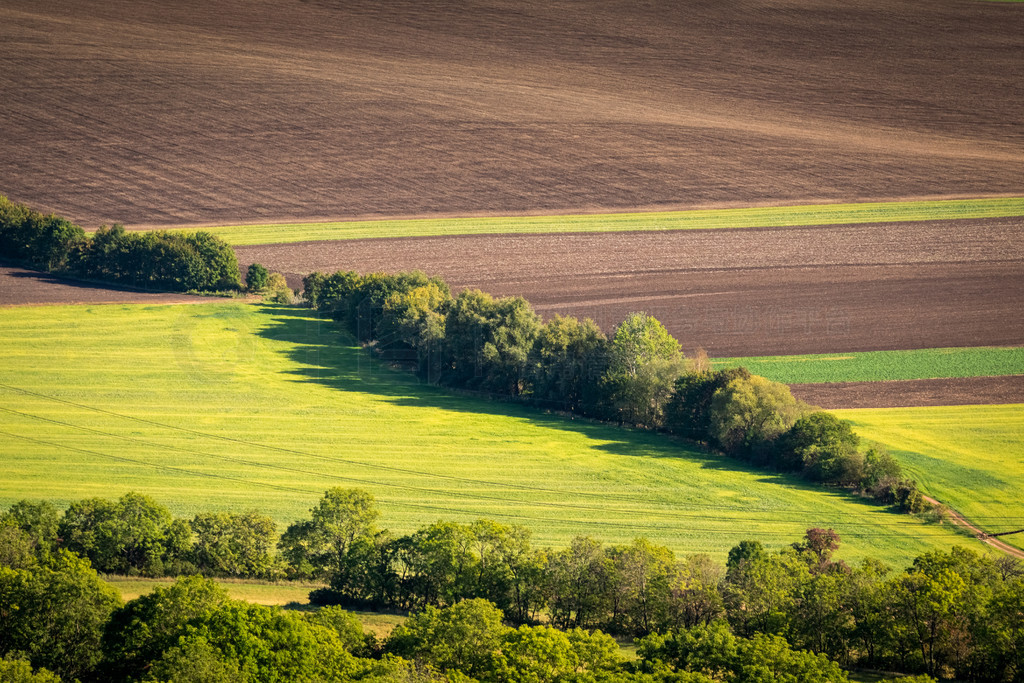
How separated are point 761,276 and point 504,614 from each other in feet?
218

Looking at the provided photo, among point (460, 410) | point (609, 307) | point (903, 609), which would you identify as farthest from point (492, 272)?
point (903, 609)

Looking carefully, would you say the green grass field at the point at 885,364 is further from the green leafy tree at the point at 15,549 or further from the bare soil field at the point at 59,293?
the green leafy tree at the point at 15,549

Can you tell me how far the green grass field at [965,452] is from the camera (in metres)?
59.2

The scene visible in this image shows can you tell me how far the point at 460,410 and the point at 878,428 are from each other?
27.6m

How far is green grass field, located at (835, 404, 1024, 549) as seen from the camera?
59156mm

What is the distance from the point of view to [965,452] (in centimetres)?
6619

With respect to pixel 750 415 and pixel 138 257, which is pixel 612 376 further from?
pixel 138 257

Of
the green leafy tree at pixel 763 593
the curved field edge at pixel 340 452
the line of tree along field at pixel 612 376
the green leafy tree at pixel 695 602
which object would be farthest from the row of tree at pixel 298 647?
the line of tree along field at pixel 612 376

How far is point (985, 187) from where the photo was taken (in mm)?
128625

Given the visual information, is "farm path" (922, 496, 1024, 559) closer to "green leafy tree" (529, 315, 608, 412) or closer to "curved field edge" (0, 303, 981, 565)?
"curved field edge" (0, 303, 981, 565)

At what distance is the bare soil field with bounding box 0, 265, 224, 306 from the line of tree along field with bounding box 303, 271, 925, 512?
729 inches

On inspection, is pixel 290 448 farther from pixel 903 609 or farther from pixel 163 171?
pixel 163 171

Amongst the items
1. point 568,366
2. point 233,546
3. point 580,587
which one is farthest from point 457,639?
point 568,366

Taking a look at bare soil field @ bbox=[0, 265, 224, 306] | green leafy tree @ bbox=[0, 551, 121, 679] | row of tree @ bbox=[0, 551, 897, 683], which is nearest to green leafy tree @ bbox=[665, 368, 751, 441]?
row of tree @ bbox=[0, 551, 897, 683]
